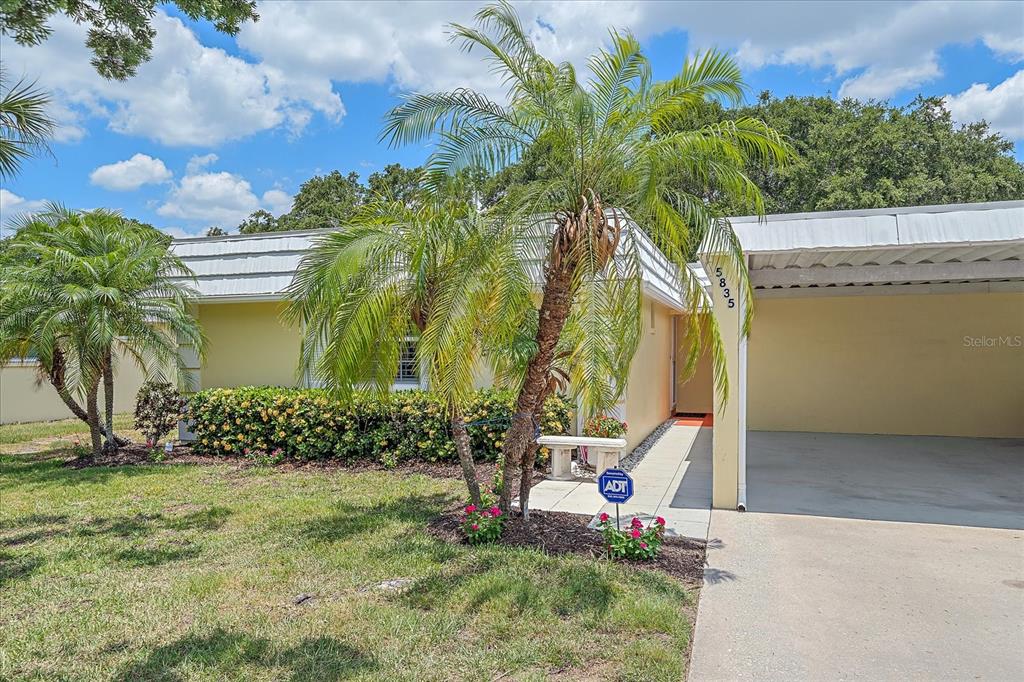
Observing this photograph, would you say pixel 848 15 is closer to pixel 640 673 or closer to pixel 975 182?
pixel 640 673

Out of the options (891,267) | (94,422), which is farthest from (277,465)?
(891,267)

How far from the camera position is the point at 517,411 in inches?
246

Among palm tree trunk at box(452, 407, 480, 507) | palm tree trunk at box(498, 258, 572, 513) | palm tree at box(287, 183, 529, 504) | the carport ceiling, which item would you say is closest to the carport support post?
the carport ceiling

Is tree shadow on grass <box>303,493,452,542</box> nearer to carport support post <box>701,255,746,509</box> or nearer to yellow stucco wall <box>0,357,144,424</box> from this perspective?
carport support post <box>701,255,746,509</box>

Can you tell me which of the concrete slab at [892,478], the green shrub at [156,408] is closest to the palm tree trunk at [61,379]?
the green shrub at [156,408]

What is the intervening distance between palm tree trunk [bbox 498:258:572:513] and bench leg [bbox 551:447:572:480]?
239 cm

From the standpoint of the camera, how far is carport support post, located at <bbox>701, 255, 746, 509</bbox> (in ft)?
23.3

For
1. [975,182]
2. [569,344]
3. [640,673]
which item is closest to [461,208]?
[569,344]

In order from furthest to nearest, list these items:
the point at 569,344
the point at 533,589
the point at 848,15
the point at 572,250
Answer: the point at 848,15 < the point at 569,344 < the point at 572,250 < the point at 533,589

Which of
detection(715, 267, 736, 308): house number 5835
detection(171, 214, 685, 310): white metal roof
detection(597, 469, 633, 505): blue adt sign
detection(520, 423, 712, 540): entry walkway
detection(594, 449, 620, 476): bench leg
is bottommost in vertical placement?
detection(520, 423, 712, 540): entry walkway

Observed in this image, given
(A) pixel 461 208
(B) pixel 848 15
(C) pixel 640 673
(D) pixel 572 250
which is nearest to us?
(C) pixel 640 673

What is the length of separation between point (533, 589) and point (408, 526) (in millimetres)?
2175

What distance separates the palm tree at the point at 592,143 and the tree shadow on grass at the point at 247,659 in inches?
102

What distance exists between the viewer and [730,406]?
725cm
